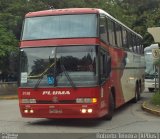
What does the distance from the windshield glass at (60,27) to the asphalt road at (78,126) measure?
2777 mm

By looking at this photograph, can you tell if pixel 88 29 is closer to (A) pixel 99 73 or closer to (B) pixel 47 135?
(A) pixel 99 73

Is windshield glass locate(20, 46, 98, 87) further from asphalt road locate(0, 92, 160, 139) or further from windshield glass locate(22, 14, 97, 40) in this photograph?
asphalt road locate(0, 92, 160, 139)

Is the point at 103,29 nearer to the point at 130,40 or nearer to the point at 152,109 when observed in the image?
the point at 152,109

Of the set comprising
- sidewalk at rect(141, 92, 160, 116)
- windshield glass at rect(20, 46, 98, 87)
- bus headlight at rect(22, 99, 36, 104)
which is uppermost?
windshield glass at rect(20, 46, 98, 87)

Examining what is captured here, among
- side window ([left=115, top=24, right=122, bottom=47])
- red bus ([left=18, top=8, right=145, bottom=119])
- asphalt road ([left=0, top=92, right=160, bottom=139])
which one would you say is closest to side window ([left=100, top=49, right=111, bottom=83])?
red bus ([left=18, top=8, right=145, bottom=119])

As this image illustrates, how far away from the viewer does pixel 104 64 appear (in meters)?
14.9

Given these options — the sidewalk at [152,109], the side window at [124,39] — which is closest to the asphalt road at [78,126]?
the sidewalk at [152,109]

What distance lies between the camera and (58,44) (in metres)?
14.5

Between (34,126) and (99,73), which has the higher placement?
(99,73)

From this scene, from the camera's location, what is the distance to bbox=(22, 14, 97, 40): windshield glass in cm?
1466

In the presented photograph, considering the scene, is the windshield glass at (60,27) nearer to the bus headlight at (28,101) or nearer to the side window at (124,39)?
the bus headlight at (28,101)

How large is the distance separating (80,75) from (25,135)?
266cm

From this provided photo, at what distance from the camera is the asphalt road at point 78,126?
41.7 feet

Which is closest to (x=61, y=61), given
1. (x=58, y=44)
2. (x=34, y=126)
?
(x=58, y=44)
